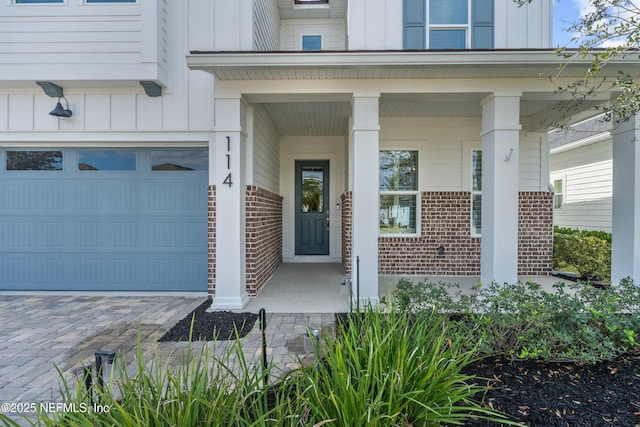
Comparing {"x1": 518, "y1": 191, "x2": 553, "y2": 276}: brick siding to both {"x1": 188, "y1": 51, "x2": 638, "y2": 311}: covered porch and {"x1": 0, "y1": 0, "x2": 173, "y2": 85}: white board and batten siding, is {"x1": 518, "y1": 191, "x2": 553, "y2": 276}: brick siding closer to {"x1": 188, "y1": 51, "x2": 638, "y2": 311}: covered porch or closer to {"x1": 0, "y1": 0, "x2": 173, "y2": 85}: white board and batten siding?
{"x1": 188, "y1": 51, "x2": 638, "y2": 311}: covered porch

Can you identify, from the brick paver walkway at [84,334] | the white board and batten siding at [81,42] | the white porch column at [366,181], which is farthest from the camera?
the white board and batten siding at [81,42]

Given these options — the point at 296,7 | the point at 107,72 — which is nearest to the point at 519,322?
the point at 107,72

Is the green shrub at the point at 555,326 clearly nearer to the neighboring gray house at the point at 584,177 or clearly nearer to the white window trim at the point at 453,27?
the white window trim at the point at 453,27

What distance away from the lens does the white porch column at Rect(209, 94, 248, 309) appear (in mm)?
4402

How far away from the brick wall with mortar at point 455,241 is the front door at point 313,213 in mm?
1761

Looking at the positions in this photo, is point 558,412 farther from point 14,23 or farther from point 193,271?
point 14,23

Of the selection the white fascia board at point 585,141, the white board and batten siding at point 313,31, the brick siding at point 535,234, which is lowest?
the brick siding at point 535,234

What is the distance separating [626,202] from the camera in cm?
439

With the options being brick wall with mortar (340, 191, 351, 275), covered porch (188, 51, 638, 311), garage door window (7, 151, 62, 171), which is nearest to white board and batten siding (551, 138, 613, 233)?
covered porch (188, 51, 638, 311)

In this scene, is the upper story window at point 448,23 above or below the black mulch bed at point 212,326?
above

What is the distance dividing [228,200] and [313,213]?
3826 mm

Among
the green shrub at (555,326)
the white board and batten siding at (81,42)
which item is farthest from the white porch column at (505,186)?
the white board and batten siding at (81,42)

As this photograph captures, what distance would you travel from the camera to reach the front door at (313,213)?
26.5 feet

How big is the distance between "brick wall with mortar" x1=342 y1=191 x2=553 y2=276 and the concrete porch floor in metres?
0.22
